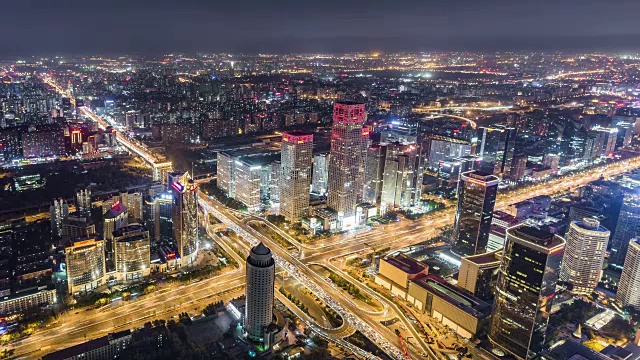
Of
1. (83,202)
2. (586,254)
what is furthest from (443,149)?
(83,202)

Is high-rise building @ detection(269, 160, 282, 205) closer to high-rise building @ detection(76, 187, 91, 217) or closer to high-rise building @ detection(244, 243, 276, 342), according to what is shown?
high-rise building @ detection(76, 187, 91, 217)

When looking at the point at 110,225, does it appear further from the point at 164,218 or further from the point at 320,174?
the point at 320,174

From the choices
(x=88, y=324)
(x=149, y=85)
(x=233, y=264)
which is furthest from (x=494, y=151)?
(x=149, y=85)

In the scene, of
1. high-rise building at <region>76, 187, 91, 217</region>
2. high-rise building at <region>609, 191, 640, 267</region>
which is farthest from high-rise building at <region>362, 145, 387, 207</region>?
high-rise building at <region>76, 187, 91, 217</region>

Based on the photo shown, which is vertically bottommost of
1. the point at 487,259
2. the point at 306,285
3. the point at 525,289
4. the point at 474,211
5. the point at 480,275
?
the point at 306,285

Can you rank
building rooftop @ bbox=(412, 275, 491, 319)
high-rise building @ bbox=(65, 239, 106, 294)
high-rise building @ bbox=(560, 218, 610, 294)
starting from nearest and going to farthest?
building rooftop @ bbox=(412, 275, 491, 319), high-rise building @ bbox=(65, 239, 106, 294), high-rise building @ bbox=(560, 218, 610, 294)

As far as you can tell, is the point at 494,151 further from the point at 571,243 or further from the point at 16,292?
the point at 16,292
